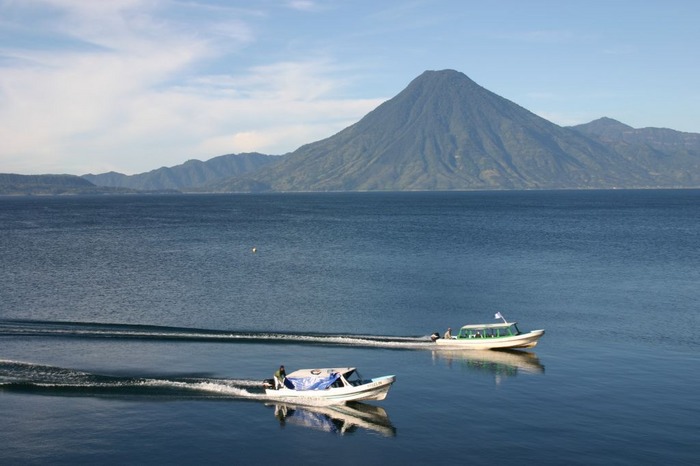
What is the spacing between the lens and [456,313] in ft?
299

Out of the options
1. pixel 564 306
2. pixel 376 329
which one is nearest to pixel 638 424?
pixel 376 329

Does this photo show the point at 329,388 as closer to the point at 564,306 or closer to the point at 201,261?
the point at 564,306

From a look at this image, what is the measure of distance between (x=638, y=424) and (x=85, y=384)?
4674 centimetres

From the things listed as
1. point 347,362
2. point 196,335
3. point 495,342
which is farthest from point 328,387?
point 196,335

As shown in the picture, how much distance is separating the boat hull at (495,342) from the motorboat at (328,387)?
732 inches

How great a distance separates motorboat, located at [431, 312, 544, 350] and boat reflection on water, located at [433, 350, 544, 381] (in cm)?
72

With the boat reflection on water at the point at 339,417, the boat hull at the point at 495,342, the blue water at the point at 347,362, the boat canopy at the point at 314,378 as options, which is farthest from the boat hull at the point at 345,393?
the boat hull at the point at 495,342

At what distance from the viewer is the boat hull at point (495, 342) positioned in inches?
2933

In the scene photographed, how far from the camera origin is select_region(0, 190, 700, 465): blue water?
49656 millimetres

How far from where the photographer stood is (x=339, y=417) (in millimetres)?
56688

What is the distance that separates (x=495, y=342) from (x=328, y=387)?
25464 mm

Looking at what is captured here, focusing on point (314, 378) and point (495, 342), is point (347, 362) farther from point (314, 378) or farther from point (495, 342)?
point (495, 342)

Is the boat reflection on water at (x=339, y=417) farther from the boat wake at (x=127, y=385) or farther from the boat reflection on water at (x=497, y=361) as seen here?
the boat reflection on water at (x=497, y=361)

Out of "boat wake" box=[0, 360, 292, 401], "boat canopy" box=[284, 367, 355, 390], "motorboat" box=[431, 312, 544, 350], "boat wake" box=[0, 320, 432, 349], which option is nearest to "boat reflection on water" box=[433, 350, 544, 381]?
"motorboat" box=[431, 312, 544, 350]
